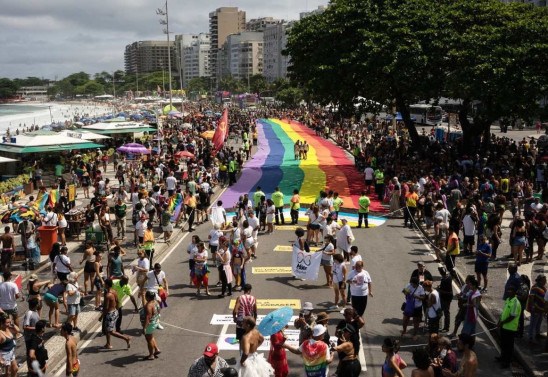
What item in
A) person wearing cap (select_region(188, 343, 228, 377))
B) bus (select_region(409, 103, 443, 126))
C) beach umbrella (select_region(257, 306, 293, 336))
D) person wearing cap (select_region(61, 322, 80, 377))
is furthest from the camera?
bus (select_region(409, 103, 443, 126))

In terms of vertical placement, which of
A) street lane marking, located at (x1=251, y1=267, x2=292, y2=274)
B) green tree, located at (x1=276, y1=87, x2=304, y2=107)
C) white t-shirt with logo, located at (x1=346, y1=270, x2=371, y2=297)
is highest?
green tree, located at (x1=276, y1=87, x2=304, y2=107)

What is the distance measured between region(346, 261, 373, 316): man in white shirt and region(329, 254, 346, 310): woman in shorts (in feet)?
2.62

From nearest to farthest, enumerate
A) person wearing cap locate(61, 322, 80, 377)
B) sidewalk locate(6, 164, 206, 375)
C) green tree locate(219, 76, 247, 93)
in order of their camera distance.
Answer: person wearing cap locate(61, 322, 80, 377)
sidewalk locate(6, 164, 206, 375)
green tree locate(219, 76, 247, 93)

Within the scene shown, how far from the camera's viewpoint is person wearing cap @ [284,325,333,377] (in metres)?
9.15

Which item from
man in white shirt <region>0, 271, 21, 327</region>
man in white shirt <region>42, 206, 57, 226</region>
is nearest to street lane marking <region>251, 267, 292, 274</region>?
man in white shirt <region>0, 271, 21, 327</region>

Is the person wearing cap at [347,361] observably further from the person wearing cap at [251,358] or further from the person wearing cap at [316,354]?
the person wearing cap at [251,358]

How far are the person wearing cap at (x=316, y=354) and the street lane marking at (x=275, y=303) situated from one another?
A: 5.12m

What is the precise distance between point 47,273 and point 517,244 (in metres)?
14.4

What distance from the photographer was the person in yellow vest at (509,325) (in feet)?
36.8

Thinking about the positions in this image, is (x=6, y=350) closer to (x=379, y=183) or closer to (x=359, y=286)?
(x=359, y=286)

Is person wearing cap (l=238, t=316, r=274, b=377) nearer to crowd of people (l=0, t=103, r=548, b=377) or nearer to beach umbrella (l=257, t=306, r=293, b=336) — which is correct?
crowd of people (l=0, t=103, r=548, b=377)

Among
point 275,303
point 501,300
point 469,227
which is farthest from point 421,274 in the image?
point 469,227

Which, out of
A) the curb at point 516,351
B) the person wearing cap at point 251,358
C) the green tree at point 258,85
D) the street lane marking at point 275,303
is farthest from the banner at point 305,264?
the green tree at point 258,85

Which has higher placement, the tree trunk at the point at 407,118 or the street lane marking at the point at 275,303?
the tree trunk at the point at 407,118
